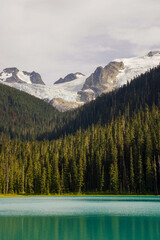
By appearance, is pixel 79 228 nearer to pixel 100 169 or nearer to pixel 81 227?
pixel 81 227

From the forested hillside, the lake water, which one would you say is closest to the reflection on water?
the lake water

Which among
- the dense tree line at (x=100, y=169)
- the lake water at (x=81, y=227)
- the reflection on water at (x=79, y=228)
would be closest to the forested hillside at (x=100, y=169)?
the dense tree line at (x=100, y=169)

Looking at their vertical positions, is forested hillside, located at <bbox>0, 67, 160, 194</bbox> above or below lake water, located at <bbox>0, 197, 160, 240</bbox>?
above

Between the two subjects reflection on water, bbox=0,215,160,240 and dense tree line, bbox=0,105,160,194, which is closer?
reflection on water, bbox=0,215,160,240

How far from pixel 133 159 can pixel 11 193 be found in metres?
51.7

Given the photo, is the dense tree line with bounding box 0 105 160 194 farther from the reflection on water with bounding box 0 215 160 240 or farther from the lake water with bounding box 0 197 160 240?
the reflection on water with bounding box 0 215 160 240

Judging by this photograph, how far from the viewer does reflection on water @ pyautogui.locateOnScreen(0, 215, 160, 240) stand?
3238cm

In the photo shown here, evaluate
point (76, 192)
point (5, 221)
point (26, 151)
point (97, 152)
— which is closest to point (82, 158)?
point (97, 152)

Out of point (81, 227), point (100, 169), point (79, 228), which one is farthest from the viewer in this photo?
point (100, 169)

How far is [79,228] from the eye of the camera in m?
37.3

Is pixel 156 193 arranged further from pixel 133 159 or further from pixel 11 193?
pixel 11 193

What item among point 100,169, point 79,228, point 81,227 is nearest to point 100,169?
point 100,169

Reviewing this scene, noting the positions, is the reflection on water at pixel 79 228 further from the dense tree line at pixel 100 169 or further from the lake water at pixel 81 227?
the dense tree line at pixel 100 169

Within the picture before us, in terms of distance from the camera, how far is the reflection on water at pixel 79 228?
106ft
